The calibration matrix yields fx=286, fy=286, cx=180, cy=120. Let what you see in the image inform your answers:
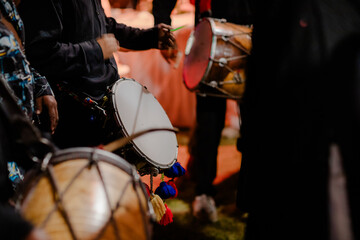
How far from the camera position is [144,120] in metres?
1.48

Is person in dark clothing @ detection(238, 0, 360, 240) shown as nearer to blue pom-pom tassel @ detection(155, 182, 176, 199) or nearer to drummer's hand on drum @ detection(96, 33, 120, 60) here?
blue pom-pom tassel @ detection(155, 182, 176, 199)

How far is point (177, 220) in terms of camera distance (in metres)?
2.27

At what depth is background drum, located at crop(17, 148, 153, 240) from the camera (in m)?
0.75

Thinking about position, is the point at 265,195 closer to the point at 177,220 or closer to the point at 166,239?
the point at 166,239

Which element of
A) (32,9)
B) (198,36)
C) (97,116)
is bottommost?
(97,116)

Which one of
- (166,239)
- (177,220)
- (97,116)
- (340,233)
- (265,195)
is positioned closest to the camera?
(340,233)

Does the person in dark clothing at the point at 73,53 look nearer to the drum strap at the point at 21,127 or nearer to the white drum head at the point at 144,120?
the white drum head at the point at 144,120

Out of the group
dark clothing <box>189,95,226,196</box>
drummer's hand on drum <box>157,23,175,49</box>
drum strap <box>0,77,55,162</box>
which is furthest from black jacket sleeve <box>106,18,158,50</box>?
drum strap <box>0,77,55,162</box>

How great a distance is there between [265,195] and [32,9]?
1.27 metres

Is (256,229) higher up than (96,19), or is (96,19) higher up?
(96,19)

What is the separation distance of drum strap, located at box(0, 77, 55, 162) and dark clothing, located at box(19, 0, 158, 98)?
531 millimetres

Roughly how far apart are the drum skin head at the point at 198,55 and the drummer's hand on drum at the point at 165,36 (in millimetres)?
244

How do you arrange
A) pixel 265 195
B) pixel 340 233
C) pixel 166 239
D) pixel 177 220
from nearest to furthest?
pixel 340 233, pixel 265 195, pixel 166 239, pixel 177 220

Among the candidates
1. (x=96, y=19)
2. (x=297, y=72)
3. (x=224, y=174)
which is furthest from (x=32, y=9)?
(x=224, y=174)
